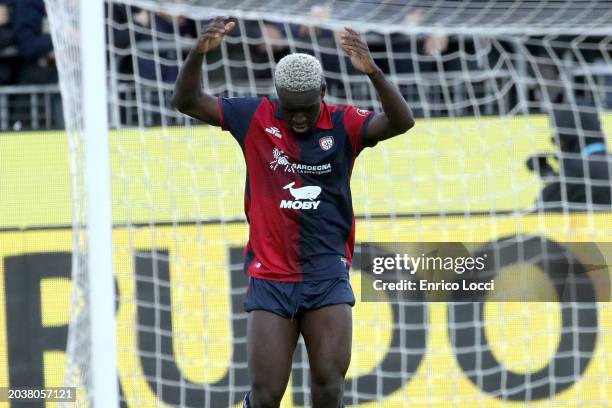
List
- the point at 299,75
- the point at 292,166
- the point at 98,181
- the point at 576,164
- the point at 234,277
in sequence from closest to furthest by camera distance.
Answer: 1. the point at 299,75
2. the point at 292,166
3. the point at 98,181
4. the point at 234,277
5. the point at 576,164

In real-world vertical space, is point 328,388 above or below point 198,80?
below

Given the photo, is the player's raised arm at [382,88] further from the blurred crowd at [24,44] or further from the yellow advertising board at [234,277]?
the blurred crowd at [24,44]

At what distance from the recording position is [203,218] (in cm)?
709

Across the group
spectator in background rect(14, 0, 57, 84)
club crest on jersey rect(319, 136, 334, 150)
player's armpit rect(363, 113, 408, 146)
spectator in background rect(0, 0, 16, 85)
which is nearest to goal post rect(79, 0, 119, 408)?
club crest on jersey rect(319, 136, 334, 150)

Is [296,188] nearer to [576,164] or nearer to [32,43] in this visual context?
[576,164]

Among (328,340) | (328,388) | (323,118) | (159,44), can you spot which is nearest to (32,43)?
(159,44)

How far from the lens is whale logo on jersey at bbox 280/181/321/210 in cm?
500

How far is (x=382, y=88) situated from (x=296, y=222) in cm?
72

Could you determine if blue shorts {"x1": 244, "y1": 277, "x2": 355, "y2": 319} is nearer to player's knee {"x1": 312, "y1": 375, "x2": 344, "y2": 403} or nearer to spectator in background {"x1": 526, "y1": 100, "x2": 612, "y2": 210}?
player's knee {"x1": 312, "y1": 375, "x2": 344, "y2": 403}

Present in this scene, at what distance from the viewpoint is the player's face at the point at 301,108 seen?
4.71 metres

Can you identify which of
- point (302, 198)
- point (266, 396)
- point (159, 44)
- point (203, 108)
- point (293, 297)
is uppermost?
point (159, 44)

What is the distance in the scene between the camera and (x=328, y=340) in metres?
4.93

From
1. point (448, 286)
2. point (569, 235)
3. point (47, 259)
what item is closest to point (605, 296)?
point (569, 235)

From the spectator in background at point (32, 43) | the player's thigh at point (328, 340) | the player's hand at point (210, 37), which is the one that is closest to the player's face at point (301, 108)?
the player's hand at point (210, 37)
